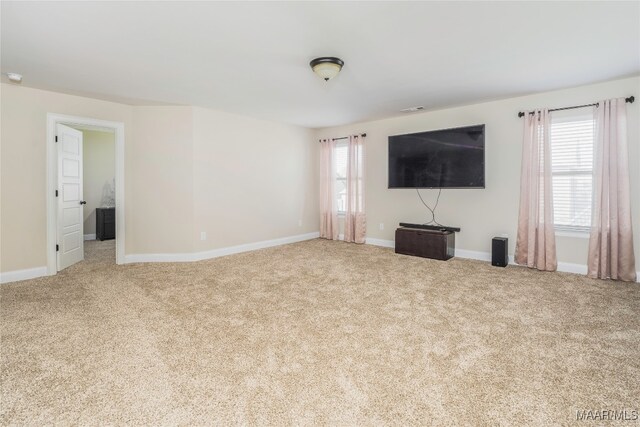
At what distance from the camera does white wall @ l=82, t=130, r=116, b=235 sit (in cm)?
646

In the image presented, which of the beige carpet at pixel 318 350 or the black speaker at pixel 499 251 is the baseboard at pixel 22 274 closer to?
the beige carpet at pixel 318 350

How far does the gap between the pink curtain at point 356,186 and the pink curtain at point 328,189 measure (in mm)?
408

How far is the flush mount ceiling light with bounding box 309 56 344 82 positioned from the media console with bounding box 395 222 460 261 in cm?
287

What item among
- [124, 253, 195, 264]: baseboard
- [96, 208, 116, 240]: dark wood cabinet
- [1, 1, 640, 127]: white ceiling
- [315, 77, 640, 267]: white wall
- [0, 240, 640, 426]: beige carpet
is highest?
[1, 1, 640, 127]: white ceiling

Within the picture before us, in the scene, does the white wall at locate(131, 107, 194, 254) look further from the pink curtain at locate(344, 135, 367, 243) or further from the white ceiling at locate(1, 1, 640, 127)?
the pink curtain at locate(344, 135, 367, 243)

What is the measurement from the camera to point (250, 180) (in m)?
5.44

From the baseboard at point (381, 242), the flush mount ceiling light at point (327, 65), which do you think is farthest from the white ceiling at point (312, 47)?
the baseboard at point (381, 242)

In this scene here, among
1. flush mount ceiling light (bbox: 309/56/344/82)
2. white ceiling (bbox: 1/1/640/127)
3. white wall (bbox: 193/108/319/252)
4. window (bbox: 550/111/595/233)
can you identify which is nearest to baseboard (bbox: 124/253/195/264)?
white wall (bbox: 193/108/319/252)

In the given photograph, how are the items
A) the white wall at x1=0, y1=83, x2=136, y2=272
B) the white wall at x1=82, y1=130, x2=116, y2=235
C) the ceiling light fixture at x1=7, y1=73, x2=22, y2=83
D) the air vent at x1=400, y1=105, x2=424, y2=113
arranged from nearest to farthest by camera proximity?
the ceiling light fixture at x1=7, y1=73, x2=22, y2=83, the white wall at x1=0, y1=83, x2=136, y2=272, the air vent at x1=400, y1=105, x2=424, y2=113, the white wall at x1=82, y1=130, x2=116, y2=235

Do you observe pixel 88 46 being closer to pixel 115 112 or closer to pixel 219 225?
pixel 115 112

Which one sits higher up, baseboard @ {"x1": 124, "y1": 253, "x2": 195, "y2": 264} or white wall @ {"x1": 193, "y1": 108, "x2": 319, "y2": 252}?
white wall @ {"x1": 193, "y1": 108, "x2": 319, "y2": 252}

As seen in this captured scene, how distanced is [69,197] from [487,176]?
5.92 metres

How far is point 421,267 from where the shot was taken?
4.24 metres

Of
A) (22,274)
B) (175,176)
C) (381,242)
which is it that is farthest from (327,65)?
(22,274)
